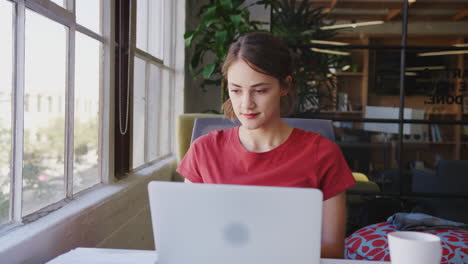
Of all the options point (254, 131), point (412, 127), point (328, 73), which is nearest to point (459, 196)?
point (412, 127)

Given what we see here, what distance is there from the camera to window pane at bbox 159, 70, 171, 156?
3396 mm

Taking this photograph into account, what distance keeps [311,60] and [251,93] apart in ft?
6.89

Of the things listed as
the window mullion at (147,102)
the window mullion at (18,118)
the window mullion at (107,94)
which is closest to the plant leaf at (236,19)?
the window mullion at (147,102)

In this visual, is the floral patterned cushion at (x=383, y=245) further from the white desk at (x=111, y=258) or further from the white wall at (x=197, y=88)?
the white wall at (x=197, y=88)

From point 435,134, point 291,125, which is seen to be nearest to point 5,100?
point 291,125

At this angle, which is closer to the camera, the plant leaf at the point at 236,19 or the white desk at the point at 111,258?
the white desk at the point at 111,258

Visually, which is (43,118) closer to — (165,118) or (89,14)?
(89,14)

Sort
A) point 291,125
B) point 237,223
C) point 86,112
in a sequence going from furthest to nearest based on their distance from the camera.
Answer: point 86,112, point 291,125, point 237,223

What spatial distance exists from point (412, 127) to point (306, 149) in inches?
85.8

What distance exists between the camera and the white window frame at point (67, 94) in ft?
4.75

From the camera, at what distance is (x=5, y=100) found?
1.39 metres

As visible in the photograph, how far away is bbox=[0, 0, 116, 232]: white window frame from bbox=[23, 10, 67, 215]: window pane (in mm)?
24

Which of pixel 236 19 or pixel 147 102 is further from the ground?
pixel 236 19

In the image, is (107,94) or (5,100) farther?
(107,94)
